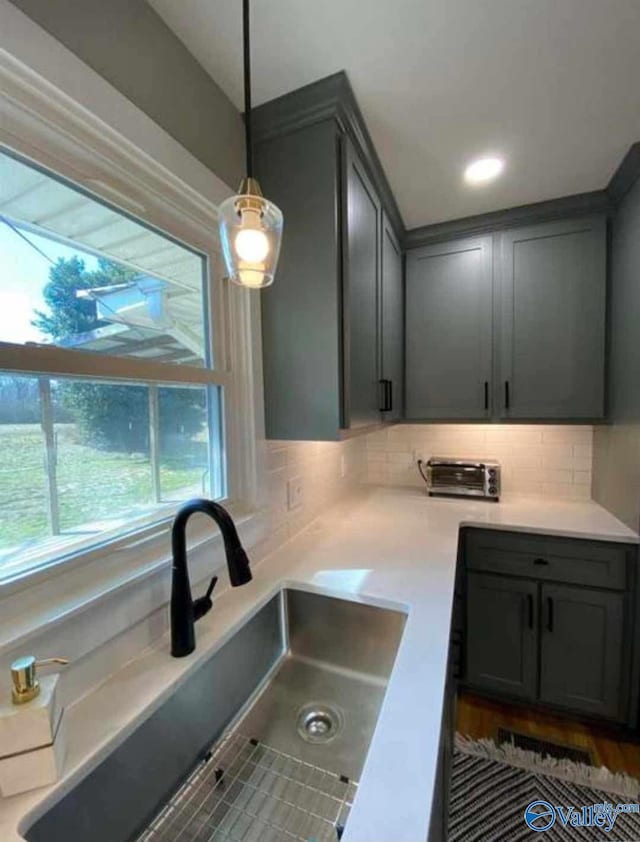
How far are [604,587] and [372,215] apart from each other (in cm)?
182

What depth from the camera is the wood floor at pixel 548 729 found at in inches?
57.1

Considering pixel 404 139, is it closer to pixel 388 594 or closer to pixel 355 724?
pixel 388 594

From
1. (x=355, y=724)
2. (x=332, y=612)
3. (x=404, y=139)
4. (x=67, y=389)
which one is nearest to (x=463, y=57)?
(x=404, y=139)

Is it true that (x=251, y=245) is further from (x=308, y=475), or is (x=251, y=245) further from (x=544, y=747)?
(x=544, y=747)

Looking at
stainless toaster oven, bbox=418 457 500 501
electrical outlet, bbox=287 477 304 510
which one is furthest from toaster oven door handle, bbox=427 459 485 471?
electrical outlet, bbox=287 477 304 510

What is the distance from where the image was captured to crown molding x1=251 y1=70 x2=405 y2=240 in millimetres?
1040

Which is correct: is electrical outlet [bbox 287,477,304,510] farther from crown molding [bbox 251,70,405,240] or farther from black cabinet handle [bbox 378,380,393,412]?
crown molding [bbox 251,70,405,240]

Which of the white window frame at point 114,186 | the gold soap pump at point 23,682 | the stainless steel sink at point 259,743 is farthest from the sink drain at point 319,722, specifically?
the gold soap pump at point 23,682

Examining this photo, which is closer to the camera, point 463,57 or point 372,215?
point 463,57

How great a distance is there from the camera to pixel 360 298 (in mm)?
1310

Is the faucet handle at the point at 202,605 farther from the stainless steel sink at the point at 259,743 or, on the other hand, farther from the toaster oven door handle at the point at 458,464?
the toaster oven door handle at the point at 458,464

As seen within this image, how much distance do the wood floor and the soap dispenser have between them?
1.70m

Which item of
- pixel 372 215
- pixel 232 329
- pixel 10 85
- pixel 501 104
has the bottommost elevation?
pixel 232 329

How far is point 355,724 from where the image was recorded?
893 mm
